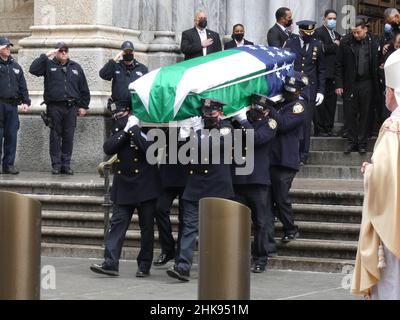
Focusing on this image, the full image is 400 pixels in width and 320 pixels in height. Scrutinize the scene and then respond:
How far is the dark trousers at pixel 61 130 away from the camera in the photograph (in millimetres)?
16891

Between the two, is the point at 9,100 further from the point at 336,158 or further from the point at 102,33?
the point at 336,158

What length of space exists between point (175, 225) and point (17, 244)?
24.3 ft

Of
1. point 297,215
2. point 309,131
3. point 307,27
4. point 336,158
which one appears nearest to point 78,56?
point 307,27

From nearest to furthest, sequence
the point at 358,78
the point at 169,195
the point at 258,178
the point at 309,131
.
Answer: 1. the point at 258,178
2. the point at 169,195
3. the point at 309,131
4. the point at 358,78

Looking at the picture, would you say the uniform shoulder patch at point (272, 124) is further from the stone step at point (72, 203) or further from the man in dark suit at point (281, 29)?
the man in dark suit at point (281, 29)

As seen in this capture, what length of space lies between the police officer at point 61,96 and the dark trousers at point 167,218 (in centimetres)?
436

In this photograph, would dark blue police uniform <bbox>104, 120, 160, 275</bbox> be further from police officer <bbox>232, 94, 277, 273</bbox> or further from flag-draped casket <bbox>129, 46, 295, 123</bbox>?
police officer <bbox>232, 94, 277, 273</bbox>

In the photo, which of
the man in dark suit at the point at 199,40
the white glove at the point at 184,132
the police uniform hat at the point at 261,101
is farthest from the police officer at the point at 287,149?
the man in dark suit at the point at 199,40

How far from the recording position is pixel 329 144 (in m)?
17.0

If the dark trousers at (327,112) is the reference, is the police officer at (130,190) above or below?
below

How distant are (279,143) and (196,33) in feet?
16.4

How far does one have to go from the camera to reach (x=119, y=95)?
53.1ft
